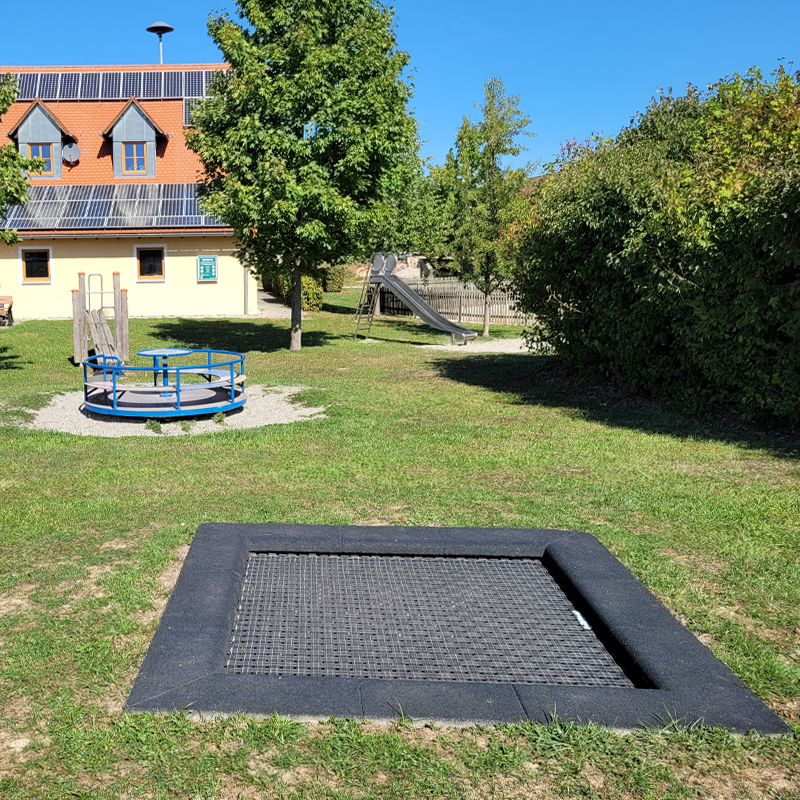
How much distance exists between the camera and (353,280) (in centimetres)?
5362

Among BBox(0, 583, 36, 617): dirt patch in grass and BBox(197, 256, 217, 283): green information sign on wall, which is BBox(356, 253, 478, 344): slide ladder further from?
BBox(0, 583, 36, 617): dirt patch in grass

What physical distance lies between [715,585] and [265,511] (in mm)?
3489

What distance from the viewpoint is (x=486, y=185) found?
82.0 feet

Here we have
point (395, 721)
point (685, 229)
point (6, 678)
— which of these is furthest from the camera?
point (685, 229)

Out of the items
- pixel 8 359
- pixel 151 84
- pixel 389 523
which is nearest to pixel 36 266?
pixel 151 84

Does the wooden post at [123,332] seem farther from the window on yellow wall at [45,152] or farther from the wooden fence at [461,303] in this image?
the wooden fence at [461,303]

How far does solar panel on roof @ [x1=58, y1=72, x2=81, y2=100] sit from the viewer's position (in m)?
29.2

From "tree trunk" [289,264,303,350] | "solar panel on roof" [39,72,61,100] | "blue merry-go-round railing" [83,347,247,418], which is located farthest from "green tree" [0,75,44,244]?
"solar panel on roof" [39,72,61,100]

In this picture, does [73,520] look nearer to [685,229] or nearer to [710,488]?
[710,488]

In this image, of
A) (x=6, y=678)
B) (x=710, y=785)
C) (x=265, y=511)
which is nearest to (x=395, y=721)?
(x=710, y=785)

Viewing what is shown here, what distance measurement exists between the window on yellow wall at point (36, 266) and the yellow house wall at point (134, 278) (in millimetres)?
143

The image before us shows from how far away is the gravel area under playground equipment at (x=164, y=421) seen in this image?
33.6ft

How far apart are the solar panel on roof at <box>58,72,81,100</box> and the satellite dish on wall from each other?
231cm

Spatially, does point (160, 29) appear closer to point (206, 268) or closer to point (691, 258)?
point (206, 268)
